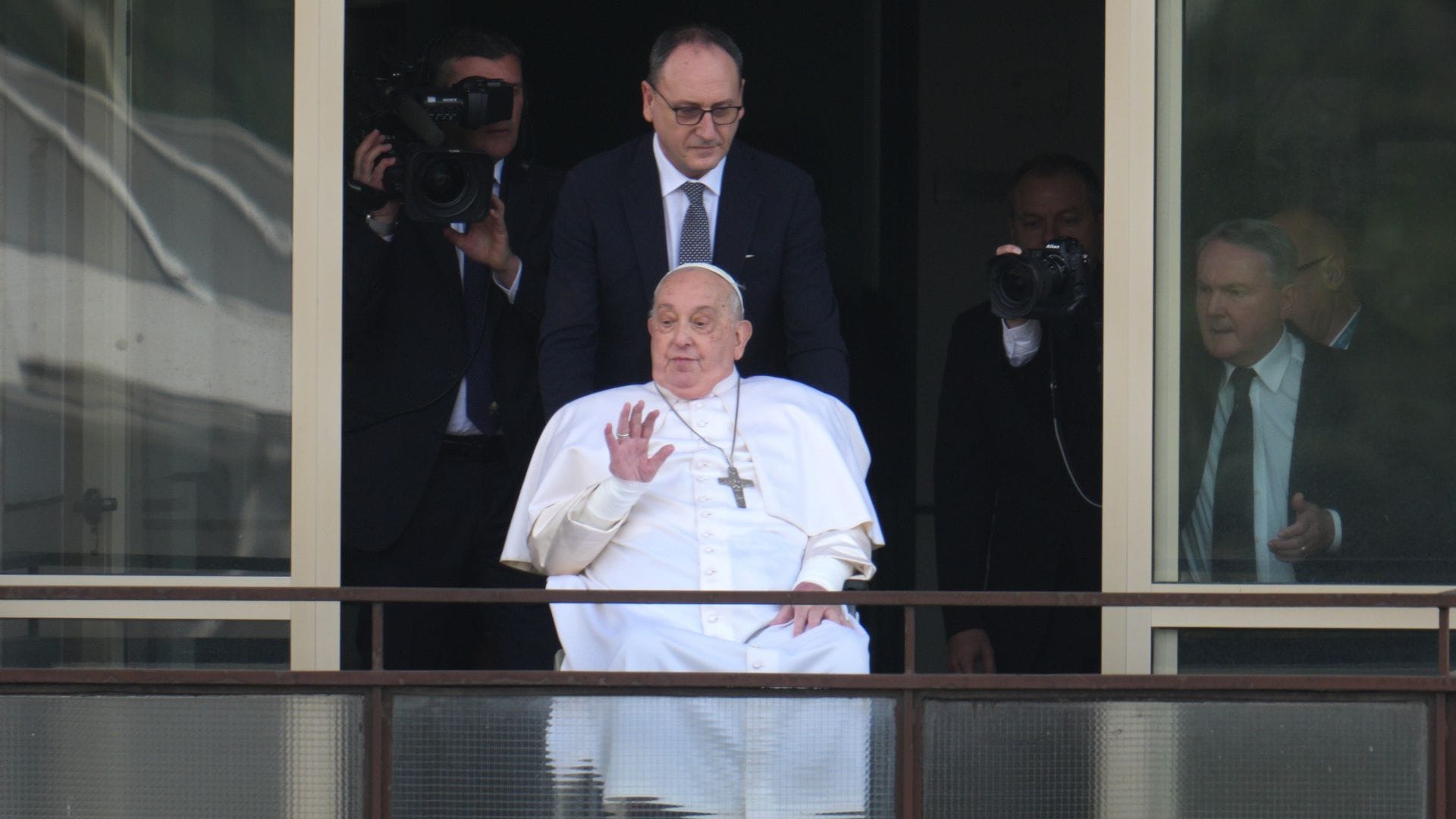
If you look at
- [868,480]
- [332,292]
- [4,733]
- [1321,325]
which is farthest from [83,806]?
[868,480]

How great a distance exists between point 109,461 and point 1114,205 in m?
2.20

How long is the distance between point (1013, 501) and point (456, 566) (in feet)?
4.47

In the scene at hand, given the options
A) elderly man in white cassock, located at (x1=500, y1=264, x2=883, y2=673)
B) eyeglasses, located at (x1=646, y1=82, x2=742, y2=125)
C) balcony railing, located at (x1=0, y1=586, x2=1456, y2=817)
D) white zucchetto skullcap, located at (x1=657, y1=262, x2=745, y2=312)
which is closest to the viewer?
balcony railing, located at (x1=0, y1=586, x2=1456, y2=817)

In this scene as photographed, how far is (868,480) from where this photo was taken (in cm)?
722

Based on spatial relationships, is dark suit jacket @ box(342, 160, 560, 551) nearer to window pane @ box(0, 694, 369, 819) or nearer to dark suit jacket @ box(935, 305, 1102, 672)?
window pane @ box(0, 694, 369, 819)

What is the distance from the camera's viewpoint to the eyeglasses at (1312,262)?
14.5ft

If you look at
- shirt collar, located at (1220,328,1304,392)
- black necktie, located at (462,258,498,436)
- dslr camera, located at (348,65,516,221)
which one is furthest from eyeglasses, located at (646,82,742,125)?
shirt collar, located at (1220,328,1304,392)

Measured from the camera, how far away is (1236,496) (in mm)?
4414

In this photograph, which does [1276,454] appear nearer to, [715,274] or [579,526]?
[715,274]

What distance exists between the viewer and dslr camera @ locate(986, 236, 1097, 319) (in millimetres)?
4512

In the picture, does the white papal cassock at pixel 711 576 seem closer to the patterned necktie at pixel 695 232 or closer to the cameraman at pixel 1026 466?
the patterned necktie at pixel 695 232

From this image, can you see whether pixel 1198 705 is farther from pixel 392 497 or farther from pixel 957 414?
pixel 392 497

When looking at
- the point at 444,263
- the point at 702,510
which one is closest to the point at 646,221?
the point at 444,263

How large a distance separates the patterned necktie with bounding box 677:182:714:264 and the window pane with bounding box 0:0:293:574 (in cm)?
85
